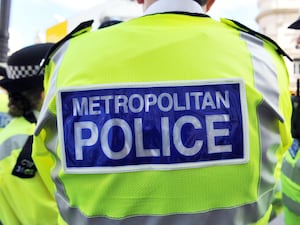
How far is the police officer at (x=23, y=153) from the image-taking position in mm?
1702

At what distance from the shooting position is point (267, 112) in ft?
3.28

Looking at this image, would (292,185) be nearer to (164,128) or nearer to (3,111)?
(164,128)

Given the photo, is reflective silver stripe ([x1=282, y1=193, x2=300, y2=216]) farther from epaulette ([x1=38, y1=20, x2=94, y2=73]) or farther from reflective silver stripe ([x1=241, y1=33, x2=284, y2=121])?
epaulette ([x1=38, y1=20, x2=94, y2=73])

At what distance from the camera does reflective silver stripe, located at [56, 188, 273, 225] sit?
0.94 metres

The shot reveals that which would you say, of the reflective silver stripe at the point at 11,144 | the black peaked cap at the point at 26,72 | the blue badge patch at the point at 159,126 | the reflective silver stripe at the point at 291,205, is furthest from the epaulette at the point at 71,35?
the reflective silver stripe at the point at 291,205

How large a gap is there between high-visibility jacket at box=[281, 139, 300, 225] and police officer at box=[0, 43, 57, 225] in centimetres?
91

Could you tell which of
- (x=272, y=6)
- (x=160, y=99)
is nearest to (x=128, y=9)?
(x=160, y=99)

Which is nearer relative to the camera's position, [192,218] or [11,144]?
[192,218]

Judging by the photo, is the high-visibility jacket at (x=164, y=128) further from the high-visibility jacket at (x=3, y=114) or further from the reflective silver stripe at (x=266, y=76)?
the high-visibility jacket at (x=3, y=114)

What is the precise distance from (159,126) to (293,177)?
3.56ft

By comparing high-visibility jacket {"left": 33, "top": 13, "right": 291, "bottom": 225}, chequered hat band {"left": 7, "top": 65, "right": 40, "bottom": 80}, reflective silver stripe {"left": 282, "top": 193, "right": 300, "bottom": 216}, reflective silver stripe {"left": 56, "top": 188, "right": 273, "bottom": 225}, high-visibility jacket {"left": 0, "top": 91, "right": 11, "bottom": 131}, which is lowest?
reflective silver stripe {"left": 282, "top": 193, "right": 300, "bottom": 216}

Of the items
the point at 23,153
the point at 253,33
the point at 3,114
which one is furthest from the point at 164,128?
the point at 3,114

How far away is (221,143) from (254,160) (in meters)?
0.09

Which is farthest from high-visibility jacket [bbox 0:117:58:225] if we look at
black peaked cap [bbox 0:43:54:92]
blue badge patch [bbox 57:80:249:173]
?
blue badge patch [bbox 57:80:249:173]
